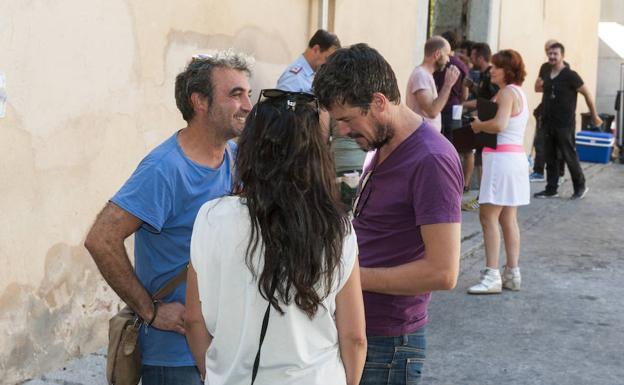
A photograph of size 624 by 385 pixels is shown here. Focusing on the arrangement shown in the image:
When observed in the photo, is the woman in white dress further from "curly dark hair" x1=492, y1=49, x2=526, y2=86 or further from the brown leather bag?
the brown leather bag

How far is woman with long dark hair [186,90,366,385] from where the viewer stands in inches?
86.4

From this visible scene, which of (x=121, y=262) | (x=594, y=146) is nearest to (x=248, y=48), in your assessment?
(x=121, y=262)

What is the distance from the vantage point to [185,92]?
307 cm

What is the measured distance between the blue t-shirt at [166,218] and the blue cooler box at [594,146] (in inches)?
577

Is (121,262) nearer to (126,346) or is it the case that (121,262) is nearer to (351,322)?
(126,346)

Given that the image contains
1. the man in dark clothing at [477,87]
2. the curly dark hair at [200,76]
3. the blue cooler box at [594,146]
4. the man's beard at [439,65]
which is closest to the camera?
the curly dark hair at [200,76]

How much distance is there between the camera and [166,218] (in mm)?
2814

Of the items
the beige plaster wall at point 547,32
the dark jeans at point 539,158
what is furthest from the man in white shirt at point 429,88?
the beige plaster wall at point 547,32

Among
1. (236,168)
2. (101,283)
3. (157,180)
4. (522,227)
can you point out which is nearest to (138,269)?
(157,180)

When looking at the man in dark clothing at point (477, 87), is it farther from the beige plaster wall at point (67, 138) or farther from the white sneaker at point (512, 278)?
the beige plaster wall at point (67, 138)

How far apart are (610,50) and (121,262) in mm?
20244

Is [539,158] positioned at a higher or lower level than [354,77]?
lower

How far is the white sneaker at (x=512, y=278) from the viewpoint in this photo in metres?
7.02

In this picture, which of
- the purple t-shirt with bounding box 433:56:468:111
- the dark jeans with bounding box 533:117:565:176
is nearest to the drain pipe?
the purple t-shirt with bounding box 433:56:468:111
